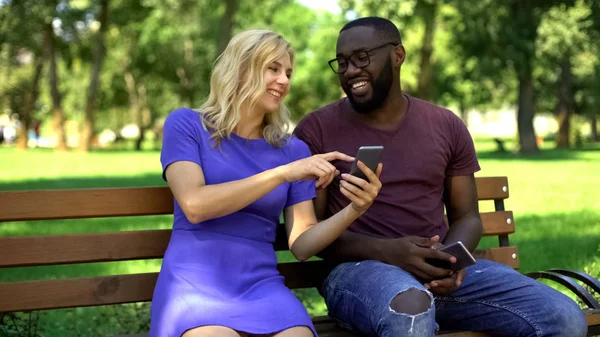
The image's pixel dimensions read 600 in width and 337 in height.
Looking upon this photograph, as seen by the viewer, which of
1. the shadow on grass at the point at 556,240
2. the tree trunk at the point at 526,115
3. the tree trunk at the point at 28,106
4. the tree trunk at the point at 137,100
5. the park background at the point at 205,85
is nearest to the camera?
the shadow on grass at the point at 556,240

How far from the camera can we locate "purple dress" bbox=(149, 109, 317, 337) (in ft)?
11.8

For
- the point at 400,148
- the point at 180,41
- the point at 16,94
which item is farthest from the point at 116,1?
the point at 400,148

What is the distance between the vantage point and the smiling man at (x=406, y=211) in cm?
401

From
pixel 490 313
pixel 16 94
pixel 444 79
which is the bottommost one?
pixel 444 79

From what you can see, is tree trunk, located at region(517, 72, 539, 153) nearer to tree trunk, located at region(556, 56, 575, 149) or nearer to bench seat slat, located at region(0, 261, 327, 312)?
tree trunk, located at region(556, 56, 575, 149)

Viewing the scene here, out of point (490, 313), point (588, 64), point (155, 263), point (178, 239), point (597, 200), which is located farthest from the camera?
point (588, 64)

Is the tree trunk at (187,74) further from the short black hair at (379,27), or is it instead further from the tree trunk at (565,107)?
the short black hair at (379,27)

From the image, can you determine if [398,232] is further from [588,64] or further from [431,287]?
[588,64]

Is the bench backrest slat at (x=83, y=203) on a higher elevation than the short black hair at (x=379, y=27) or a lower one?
lower

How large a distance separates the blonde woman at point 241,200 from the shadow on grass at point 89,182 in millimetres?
13869

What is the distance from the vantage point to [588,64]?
45094 mm

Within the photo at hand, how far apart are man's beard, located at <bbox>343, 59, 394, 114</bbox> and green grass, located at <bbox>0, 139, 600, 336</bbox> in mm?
2329

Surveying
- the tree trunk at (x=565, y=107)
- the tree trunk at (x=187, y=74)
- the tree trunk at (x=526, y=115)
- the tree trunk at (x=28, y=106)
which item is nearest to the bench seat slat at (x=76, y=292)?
the tree trunk at (x=526, y=115)

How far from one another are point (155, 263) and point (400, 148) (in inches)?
196
